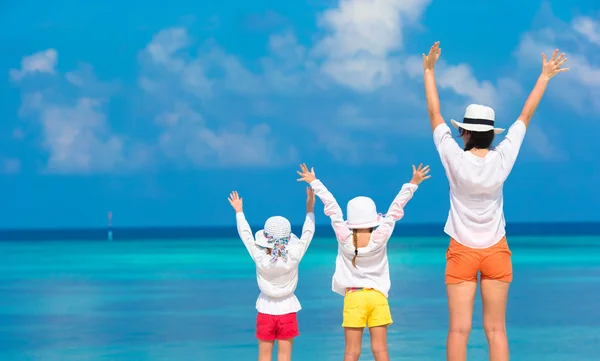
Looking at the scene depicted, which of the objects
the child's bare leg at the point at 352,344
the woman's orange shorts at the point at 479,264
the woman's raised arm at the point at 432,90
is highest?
the woman's raised arm at the point at 432,90

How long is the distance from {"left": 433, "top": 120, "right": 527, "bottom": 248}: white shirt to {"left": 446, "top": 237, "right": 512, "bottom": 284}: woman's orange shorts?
0.04 metres

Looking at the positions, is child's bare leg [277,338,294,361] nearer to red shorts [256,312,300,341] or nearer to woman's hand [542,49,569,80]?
red shorts [256,312,300,341]

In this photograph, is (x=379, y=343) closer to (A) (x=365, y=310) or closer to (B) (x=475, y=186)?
(A) (x=365, y=310)

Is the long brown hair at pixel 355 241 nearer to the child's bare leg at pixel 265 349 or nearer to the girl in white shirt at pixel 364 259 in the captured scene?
Result: the girl in white shirt at pixel 364 259

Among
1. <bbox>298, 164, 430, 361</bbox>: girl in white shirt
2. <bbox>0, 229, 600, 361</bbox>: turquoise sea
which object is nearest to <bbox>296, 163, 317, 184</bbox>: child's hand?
<bbox>298, 164, 430, 361</bbox>: girl in white shirt

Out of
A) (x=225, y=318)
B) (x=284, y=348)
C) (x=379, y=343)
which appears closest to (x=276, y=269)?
(x=284, y=348)

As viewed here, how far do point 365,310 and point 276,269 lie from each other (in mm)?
651

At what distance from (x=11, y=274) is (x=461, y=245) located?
20.6m

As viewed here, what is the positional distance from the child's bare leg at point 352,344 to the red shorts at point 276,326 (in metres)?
0.47

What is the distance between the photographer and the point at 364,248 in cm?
605

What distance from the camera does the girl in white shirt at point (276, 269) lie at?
20.6 ft

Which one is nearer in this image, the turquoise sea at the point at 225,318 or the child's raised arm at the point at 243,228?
the child's raised arm at the point at 243,228

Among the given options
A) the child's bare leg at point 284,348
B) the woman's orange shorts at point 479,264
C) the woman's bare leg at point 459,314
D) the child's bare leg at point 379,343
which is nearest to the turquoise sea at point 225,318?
the child's bare leg at point 284,348

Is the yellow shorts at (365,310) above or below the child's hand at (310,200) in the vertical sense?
below
